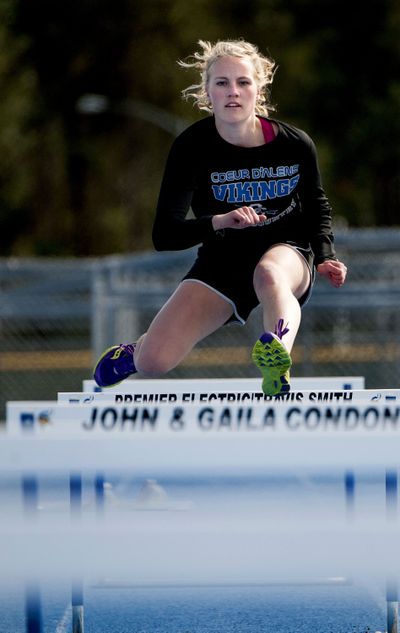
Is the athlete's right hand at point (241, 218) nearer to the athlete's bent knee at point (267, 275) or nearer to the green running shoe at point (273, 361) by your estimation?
the athlete's bent knee at point (267, 275)

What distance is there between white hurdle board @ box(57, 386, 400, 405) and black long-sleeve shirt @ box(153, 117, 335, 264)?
544mm

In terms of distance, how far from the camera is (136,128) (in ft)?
125

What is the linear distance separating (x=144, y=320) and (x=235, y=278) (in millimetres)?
11695

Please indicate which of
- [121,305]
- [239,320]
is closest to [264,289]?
[239,320]

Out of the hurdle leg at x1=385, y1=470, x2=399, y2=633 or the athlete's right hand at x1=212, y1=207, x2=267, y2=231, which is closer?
the hurdle leg at x1=385, y1=470, x2=399, y2=633

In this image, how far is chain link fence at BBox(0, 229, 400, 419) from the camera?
Result: 33.2 ft

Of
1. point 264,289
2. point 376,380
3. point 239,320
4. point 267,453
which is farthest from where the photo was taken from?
point 376,380

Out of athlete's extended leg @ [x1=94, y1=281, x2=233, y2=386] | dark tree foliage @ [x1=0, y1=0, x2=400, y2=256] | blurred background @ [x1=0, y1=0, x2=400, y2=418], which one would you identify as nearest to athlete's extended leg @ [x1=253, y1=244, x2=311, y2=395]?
athlete's extended leg @ [x1=94, y1=281, x2=233, y2=386]

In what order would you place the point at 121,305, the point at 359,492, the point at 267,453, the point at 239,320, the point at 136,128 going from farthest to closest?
the point at 136,128 → the point at 121,305 → the point at 359,492 → the point at 239,320 → the point at 267,453

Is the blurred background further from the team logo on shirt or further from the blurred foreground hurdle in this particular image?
the blurred foreground hurdle

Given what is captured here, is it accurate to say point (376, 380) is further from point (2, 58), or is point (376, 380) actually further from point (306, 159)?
point (2, 58)

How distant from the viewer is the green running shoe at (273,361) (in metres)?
3.79

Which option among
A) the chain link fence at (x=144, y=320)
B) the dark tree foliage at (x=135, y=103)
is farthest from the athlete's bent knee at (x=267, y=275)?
the dark tree foliage at (x=135, y=103)

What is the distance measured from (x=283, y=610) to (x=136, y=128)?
33957mm
